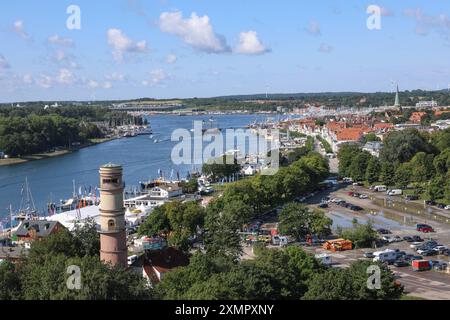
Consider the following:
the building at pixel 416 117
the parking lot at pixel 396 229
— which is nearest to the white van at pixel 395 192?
the parking lot at pixel 396 229

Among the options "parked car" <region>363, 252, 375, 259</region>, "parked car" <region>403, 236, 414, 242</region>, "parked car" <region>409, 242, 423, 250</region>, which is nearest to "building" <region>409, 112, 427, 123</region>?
"parked car" <region>403, 236, 414, 242</region>

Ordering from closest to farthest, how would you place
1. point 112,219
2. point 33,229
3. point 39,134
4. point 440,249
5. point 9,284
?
1. point 9,284
2. point 112,219
3. point 440,249
4. point 33,229
5. point 39,134

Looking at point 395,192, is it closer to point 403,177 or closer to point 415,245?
point 403,177

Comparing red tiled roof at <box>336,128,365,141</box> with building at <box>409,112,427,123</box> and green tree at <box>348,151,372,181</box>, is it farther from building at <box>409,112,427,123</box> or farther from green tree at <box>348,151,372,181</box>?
green tree at <box>348,151,372,181</box>

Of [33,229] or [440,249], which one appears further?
[33,229]

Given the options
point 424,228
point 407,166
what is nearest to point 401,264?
point 424,228

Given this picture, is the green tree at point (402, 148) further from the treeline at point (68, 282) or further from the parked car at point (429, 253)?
the treeline at point (68, 282)
